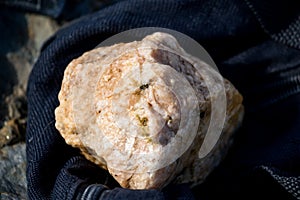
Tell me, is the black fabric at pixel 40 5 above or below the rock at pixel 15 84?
above

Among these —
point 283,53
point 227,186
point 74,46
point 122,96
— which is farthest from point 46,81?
point 283,53

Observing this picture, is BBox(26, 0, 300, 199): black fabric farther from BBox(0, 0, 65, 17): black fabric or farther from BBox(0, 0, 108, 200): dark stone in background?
BBox(0, 0, 65, 17): black fabric

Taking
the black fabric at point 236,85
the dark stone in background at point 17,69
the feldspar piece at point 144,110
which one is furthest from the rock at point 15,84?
the feldspar piece at point 144,110

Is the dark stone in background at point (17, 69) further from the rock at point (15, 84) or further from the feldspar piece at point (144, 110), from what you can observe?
the feldspar piece at point (144, 110)

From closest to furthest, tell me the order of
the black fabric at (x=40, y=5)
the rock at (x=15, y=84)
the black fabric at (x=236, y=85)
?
1. the black fabric at (x=236, y=85)
2. the rock at (x=15, y=84)
3. the black fabric at (x=40, y=5)

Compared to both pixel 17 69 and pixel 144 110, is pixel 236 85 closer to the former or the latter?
pixel 144 110

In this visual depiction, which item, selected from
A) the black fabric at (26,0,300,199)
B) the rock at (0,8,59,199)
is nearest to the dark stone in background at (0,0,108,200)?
the rock at (0,8,59,199)

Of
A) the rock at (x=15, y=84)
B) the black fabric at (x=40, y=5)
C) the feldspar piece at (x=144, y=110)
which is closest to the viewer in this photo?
the feldspar piece at (x=144, y=110)

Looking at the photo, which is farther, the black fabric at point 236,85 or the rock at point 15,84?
the rock at point 15,84
